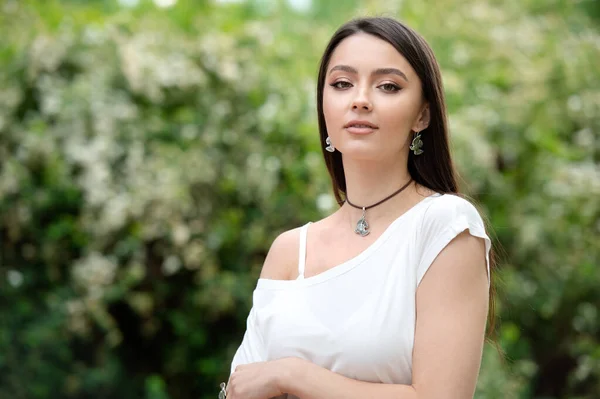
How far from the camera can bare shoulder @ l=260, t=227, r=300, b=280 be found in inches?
80.7

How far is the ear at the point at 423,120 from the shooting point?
193 cm

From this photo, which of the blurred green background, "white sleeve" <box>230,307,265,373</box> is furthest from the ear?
the blurred green background

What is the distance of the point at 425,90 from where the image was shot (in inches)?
75.3

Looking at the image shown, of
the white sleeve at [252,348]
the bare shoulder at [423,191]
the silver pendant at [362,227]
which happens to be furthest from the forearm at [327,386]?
the bare shoulder at [423,191]

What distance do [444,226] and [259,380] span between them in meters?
0.51

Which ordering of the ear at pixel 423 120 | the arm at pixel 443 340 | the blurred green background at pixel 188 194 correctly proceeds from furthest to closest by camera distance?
the blurred green background at pixel 188 194 → the ear at pixel 423 120 → the arm at pixel 443 340

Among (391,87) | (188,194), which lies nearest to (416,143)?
(391,87)

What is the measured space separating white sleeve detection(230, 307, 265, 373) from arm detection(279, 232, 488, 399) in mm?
198

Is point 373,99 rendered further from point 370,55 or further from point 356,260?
point 356,260

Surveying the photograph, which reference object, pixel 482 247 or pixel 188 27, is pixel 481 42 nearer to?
pixel 188 27

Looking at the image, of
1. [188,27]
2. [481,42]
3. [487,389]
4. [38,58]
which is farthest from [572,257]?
[38,58]

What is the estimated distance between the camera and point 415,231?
1840 mm

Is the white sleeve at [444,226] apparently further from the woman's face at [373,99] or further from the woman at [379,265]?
the woman's face at [373,99]

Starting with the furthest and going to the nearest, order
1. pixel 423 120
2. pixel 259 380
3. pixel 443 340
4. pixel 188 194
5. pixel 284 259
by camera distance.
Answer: pixel 188 194 → pixel 284 259 → pixel 423 120 → pixel 259 380 → pixel 443 340
